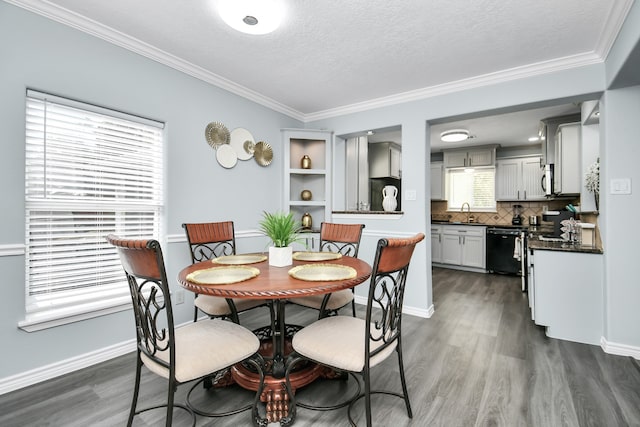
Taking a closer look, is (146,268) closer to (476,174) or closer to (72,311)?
(72,311)

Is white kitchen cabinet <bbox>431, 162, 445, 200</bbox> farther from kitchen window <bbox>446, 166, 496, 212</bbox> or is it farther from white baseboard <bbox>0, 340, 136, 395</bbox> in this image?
white baseboard <bbox>0, 340, 136, 395</bbox>

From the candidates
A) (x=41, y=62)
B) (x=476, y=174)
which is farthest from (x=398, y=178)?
(x=41, y=62)

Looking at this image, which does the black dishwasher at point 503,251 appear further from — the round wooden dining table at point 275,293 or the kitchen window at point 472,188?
the round wooden dining table at point 275,293

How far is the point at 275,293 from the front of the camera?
1394 millimetres

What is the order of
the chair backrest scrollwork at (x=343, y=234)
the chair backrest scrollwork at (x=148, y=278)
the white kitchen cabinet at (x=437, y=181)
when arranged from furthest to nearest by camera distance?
the white kitchen cabinet at (x=437, y=181) → the chair backrest scrollwork at (x=343, y=234) → the chair backrest scrollwork at (x=148, y=278)

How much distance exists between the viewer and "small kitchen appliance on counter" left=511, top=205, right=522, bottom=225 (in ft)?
18.4

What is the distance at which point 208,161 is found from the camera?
9.89 feet

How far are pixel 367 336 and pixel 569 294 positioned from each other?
2354mm

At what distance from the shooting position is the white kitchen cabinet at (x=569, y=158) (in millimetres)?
3637

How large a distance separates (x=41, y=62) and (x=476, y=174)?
667 cm

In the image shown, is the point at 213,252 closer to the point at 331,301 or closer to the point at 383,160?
the point at 331,301

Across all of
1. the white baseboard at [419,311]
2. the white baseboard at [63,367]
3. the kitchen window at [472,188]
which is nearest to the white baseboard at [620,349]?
the white baseboard at [419,311]

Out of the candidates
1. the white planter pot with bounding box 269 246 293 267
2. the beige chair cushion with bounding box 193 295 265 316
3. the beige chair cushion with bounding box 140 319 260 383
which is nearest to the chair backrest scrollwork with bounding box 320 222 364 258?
the white planter pot with bounding box 269 246 293 267

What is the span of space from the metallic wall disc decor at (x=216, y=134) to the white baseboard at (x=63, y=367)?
75.2 inches
